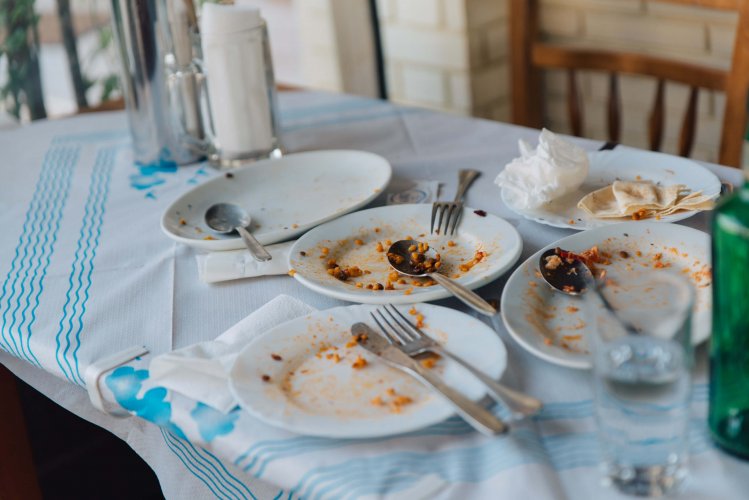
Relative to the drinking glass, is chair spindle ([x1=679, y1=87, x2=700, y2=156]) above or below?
below

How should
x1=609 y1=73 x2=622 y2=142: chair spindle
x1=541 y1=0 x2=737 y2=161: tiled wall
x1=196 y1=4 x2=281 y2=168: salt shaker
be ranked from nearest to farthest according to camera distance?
1. x1=196 y1=4 x2=281 y2=168: salt shaker
2. x1=609 y1=73 x2=622 y2=142: chair spindle
3. x1=541 y1=0 x2=737 y2=161: tiled wall

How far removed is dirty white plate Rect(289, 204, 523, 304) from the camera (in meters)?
0.83

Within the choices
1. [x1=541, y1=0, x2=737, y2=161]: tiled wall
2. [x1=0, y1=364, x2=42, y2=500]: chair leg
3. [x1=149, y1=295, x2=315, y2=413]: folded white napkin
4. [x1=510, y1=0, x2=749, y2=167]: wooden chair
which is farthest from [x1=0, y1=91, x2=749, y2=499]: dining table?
[x1=541, y1=0, x2=737, y2=161]: tiled wall

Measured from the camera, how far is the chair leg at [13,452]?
3.59 ft

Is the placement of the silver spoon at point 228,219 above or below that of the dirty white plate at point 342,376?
above

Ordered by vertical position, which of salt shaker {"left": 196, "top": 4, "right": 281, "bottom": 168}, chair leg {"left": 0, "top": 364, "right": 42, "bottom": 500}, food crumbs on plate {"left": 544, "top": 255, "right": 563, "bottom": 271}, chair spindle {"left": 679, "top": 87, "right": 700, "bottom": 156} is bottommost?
chair leg {"left": 0, "top": 364, "right": 42, "bottom": 500}

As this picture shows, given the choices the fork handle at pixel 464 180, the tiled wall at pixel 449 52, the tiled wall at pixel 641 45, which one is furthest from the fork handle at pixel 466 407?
the tiled wall at pixel 449 52

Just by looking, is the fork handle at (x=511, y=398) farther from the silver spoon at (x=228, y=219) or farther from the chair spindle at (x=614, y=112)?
the chair spindle at (x=614, y=112)

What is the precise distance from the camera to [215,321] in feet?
2.79

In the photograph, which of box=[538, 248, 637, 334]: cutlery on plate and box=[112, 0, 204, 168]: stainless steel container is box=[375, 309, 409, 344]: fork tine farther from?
box=[112, 0, 204, 168]: stainless steel container

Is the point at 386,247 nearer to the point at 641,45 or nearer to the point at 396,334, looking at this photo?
→ the point at 396,334

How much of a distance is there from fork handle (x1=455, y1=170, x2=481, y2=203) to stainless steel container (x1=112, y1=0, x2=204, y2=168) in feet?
1.37

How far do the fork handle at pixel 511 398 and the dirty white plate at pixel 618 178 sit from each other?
13.1 inches

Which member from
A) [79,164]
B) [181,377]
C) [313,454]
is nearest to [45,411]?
[79,164]
